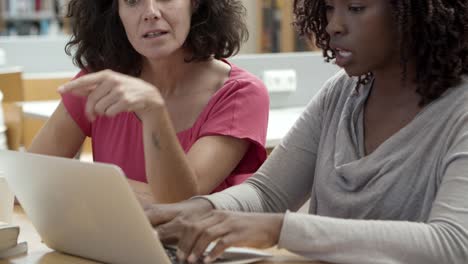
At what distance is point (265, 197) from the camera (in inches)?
61.0

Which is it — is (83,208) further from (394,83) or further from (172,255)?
(394,83)

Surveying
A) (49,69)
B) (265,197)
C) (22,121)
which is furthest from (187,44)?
(49,69)

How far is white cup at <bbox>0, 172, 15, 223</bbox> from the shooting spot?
1510 millimetres

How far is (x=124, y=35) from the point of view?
77.9 inches

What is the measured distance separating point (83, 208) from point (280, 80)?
7.14ft

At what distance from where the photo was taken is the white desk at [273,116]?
2.52 metres

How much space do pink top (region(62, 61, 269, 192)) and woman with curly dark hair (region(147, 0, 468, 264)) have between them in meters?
0.26

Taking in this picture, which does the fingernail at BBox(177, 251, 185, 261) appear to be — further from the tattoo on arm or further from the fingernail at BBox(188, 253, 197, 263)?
the tattoo on arm

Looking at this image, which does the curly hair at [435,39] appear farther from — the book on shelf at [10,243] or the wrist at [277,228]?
the book on shelf at [10,243]

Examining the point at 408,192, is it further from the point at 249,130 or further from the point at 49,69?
the point at 49,69

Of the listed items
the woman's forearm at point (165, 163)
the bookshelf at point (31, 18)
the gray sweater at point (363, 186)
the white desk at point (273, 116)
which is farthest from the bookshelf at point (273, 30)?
the gray sweater at point (363, 186)

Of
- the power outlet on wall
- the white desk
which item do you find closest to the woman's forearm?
the white desk

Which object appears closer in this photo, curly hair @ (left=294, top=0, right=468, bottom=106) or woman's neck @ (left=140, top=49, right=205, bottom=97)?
curly hair @ (left=294, top=0, right=468, bottom=106)

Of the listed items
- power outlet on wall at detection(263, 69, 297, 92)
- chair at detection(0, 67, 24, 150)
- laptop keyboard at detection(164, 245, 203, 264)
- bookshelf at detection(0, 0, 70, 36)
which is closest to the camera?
laptop keyboard at detection(164, 245, 203, 264)
